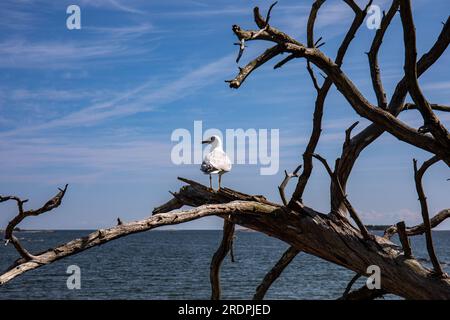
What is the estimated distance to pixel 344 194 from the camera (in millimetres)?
7684

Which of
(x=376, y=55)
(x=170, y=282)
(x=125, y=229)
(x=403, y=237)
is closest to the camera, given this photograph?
(x=125, y=229)

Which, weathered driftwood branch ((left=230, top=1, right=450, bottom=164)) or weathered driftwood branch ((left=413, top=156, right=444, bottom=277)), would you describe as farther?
weathered driftwood branch ((left=230, top=1, right=450, bottom=164))

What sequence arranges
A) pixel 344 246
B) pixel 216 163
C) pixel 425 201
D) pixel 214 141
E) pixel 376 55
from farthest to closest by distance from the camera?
pixel 214 141, pixel 216 163, pixel 376 55, pixel 344 246, pixel 425 201

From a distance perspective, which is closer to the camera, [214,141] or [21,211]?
[21,211]

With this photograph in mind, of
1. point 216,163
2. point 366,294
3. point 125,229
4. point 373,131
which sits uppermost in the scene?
point 373,131

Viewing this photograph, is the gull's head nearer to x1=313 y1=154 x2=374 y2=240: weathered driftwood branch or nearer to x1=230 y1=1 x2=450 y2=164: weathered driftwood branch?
x1=313 y1=154 x2=374 y2=240: weathered driftwood branch

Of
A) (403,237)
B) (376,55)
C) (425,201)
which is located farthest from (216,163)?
(425,201)

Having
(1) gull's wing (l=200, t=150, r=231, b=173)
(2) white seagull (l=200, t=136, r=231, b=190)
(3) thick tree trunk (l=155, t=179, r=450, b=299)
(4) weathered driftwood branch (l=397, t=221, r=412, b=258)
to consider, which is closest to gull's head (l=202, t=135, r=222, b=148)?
(2) white seagull (l=200, t=136, r=231, b=190)

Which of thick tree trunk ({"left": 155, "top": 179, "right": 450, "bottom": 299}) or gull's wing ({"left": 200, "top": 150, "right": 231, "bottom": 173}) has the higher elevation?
gull's wing ({"left": 200, "top": 150, "right": 231, "bottom": 173})

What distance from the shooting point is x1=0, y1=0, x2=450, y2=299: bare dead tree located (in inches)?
272

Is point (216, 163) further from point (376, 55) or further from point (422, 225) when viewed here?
point (422, 225)

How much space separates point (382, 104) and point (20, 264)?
510 centimetres
